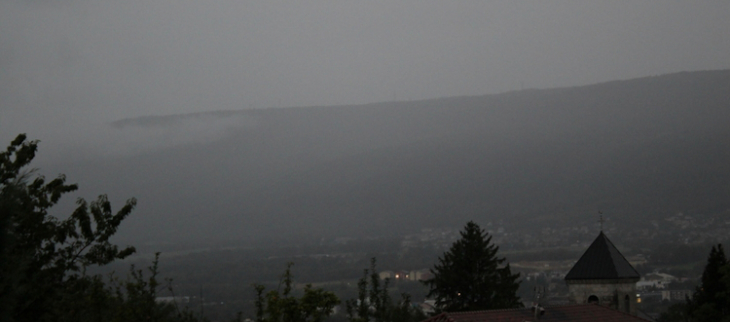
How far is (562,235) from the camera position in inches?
6895

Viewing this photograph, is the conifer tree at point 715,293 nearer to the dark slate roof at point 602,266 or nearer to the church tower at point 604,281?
the church tower at point 604,281

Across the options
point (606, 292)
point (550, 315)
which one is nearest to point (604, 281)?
point (606, 292)

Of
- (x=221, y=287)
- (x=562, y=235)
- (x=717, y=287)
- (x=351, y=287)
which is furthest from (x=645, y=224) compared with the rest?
(x=717, y=287)

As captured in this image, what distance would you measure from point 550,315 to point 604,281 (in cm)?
1120

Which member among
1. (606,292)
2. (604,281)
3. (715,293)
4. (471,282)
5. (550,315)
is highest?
(471,282)

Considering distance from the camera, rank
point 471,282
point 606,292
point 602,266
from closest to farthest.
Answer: point 606,292, point 602,266, point 471,282

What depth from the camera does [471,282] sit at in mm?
40344

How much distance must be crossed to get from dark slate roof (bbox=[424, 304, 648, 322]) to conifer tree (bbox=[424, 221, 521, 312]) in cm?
1077

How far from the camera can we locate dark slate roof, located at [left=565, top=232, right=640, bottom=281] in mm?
37375

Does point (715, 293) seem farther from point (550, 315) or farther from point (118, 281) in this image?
point (118, 281)

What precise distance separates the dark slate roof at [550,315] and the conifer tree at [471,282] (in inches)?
424

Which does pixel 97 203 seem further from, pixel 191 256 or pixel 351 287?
pixel 191 256

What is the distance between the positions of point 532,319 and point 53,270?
15.3 metres

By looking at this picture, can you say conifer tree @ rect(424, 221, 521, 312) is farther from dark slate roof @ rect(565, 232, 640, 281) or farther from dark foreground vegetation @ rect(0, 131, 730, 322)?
dark slate roof @ rect(565, 232, 640, 281)
